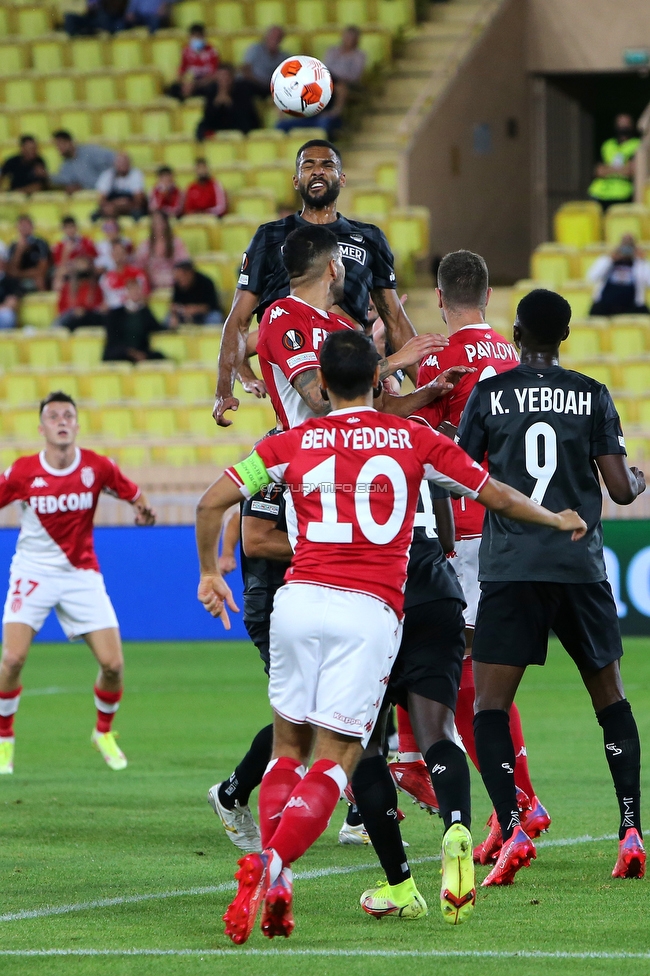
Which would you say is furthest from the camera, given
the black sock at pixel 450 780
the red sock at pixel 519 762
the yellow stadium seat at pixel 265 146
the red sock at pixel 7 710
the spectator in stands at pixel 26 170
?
the spectator in stands at pixel 26 170

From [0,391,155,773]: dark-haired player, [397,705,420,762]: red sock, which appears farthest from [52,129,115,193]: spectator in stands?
[397,705,420,762]: red sock

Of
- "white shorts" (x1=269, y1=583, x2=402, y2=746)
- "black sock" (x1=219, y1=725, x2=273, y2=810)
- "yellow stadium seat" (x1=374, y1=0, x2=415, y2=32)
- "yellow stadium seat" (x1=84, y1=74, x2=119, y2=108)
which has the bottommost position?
"black sock" (x1=219, y1=725, x2=273, y2=810)

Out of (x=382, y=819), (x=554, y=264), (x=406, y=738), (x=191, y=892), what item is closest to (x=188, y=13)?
(x=554, y=264)

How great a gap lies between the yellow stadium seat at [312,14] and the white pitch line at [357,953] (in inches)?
734

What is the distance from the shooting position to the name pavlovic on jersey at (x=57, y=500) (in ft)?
32.0

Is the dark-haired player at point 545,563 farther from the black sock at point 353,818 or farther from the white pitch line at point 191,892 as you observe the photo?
the black sock at point 353,818

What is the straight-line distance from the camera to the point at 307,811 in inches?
185

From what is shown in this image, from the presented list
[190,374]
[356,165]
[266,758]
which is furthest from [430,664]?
[356,165]

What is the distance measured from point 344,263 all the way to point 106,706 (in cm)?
375

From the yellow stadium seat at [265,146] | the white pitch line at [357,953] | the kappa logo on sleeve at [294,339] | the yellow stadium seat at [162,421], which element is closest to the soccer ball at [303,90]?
the kappa logo on sleeve at [294,339]

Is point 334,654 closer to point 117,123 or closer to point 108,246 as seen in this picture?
point 108,246

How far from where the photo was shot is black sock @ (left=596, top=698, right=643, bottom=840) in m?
5.72

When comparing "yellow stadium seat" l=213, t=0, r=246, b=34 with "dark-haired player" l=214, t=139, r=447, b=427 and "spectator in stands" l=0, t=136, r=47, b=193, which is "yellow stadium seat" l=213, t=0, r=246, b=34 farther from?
"dark-haired player" l=214, t=139, r=447, b=427

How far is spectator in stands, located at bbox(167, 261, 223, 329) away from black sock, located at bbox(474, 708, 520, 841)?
13017 mm
